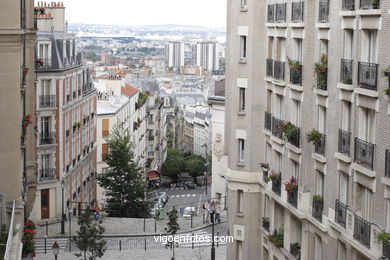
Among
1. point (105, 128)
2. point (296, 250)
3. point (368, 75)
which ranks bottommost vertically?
point (105, 128)

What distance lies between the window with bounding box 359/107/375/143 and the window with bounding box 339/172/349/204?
6.65 feet

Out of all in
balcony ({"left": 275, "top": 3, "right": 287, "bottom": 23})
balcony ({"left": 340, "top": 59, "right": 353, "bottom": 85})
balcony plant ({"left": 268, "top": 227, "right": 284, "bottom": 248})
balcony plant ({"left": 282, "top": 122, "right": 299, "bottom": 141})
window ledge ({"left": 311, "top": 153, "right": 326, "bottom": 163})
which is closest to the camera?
balcony ({"left": 340, "top": 59, "right": 353, "bottom": 85})

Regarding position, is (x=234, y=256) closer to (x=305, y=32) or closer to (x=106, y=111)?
(x=305, y=32)

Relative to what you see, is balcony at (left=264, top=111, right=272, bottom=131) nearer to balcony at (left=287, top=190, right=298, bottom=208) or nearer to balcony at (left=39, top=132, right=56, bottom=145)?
balcony at (left=287, top=190, right=298, bottom=208)

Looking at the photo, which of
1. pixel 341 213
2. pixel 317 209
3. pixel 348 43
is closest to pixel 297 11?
pixel 348 43

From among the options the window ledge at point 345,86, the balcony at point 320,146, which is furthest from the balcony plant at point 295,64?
the window ledge at point 345,86

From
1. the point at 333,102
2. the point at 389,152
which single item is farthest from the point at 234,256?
the point at 389,152

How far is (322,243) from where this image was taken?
28.8 meters

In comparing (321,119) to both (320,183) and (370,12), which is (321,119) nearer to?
(320,183)

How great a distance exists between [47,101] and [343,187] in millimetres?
36967

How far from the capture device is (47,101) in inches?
2361

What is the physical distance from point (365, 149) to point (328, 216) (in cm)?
442

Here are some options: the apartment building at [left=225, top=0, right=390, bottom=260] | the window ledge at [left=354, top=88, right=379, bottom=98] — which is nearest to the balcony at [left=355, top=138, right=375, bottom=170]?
the apartment building at [left=225, top=0, right=390, bottom=260]

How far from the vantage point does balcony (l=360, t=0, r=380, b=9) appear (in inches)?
913
